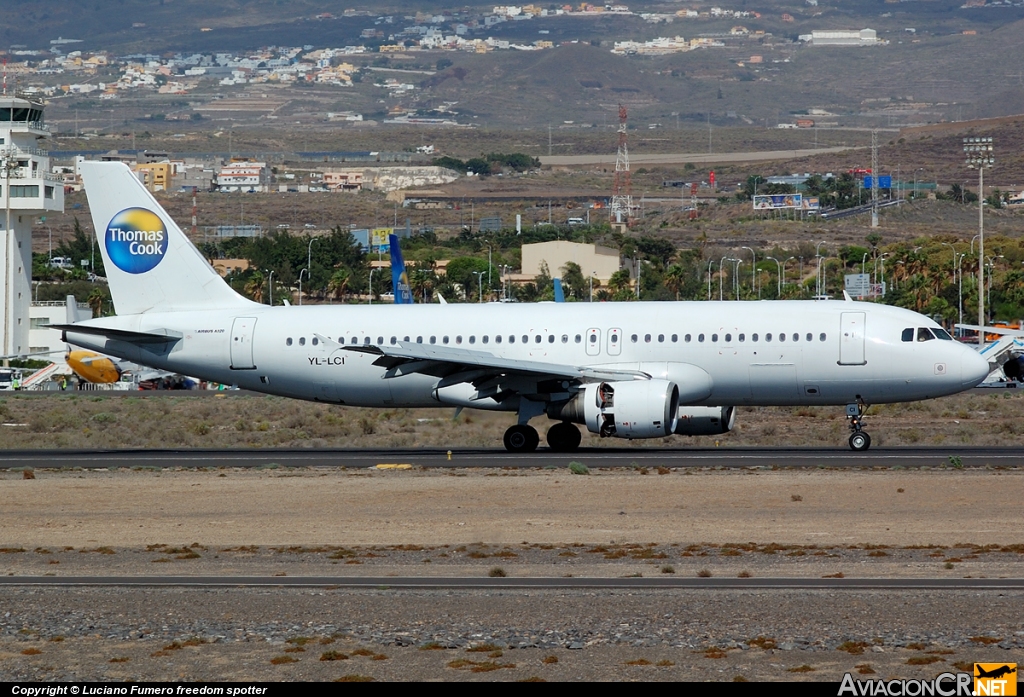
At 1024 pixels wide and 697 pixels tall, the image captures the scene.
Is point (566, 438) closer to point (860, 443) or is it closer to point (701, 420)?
point (701, 420)

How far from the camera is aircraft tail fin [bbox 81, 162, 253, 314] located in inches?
1550

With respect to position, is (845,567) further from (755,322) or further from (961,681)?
(755,322)

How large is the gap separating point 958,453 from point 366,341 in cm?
1450

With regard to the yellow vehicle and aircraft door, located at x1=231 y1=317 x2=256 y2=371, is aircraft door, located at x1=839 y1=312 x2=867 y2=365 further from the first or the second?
the yellow vehicle

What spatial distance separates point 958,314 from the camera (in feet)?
368

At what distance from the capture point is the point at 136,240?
39.6 meters

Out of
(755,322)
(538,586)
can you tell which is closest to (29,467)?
(755,322)

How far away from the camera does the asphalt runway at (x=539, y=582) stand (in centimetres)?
1781

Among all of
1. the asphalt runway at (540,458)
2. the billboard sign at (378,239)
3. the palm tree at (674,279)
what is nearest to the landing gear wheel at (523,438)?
the asphalt runway at (540,458)

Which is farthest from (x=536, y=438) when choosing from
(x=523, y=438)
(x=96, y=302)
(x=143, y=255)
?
(x=96, y=302)

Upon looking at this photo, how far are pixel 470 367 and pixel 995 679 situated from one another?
2348 cm

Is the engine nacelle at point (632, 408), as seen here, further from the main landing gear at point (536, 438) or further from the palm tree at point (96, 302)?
the palm tree at point (96, 302)

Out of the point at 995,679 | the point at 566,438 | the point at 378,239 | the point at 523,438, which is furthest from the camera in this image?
the point at 378,239

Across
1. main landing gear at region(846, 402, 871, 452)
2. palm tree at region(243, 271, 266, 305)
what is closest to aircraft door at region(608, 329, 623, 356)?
main landing gear at region(846, 402, 871, 452)
